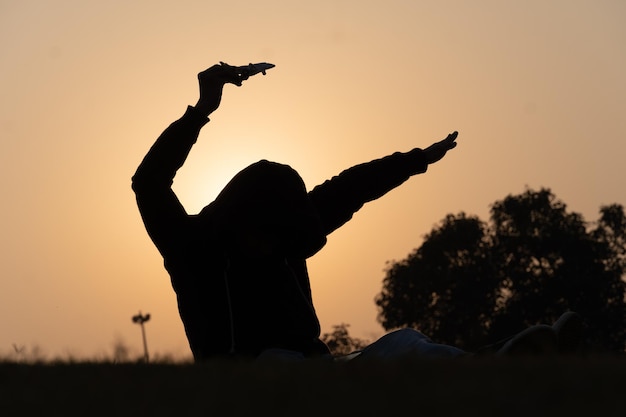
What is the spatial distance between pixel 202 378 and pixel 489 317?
64835 mm

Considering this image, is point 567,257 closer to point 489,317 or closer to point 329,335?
point 489,317

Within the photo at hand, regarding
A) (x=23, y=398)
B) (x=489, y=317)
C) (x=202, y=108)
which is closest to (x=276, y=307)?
(x=202, y=108)

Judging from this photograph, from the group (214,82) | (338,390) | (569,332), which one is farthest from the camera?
(214,82)

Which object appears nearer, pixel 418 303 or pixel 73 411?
pixel 73 411

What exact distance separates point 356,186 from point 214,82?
4.57 feet

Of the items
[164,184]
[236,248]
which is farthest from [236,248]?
[164,184]

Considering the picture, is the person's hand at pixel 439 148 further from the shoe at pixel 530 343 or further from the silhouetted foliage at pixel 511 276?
the silhouetted foliage at pixel 511 276

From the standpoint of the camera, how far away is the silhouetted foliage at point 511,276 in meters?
67.6

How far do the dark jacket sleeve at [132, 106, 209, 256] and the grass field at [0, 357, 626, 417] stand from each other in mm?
2030

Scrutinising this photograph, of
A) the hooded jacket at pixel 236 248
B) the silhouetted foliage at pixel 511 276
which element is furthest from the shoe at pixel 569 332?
the silhouetted foliage at pixel 511 276

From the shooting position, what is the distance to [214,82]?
25.4 feet

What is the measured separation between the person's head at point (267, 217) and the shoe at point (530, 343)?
5.38ft

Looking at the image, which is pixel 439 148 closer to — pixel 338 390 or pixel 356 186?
pixel 356 186

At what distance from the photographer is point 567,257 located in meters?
69.9
